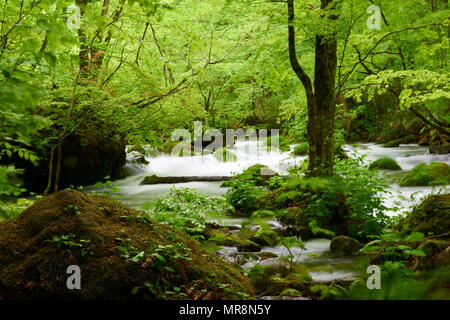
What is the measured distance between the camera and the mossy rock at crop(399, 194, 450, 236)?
13.4ft

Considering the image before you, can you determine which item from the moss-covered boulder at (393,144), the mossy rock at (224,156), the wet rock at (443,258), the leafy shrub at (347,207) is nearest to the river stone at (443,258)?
the wet rock at (443,258)

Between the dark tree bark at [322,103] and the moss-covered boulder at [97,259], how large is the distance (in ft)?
15.2

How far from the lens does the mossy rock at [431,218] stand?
409cm

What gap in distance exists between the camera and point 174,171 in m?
13.5

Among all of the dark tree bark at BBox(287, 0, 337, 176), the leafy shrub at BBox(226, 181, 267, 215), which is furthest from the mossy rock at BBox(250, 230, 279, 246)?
the dark tree bark at BBox(287, 0, 337, 176)

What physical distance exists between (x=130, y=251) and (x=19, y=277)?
776 mm

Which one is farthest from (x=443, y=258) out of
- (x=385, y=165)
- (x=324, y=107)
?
(x=385, y=165)

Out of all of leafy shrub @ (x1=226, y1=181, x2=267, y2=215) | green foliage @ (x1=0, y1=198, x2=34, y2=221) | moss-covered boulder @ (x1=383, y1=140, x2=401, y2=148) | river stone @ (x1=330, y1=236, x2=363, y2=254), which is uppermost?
moss-covered boulder @ (x1=383, y1=140, x2=401, y2=148)

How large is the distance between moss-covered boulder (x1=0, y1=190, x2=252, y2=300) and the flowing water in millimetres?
1558

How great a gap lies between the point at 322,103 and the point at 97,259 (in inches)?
238

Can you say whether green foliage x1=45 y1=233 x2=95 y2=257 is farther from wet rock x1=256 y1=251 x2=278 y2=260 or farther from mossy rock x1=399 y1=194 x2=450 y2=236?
mossy rock x1=399 y1=194 x2=450 y2=236

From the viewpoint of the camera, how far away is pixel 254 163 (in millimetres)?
13781

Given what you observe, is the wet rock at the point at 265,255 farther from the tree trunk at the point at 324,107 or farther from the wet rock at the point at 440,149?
the wet rock at the point at 440,149

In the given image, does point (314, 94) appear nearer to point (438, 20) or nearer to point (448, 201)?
point (438, 20)
